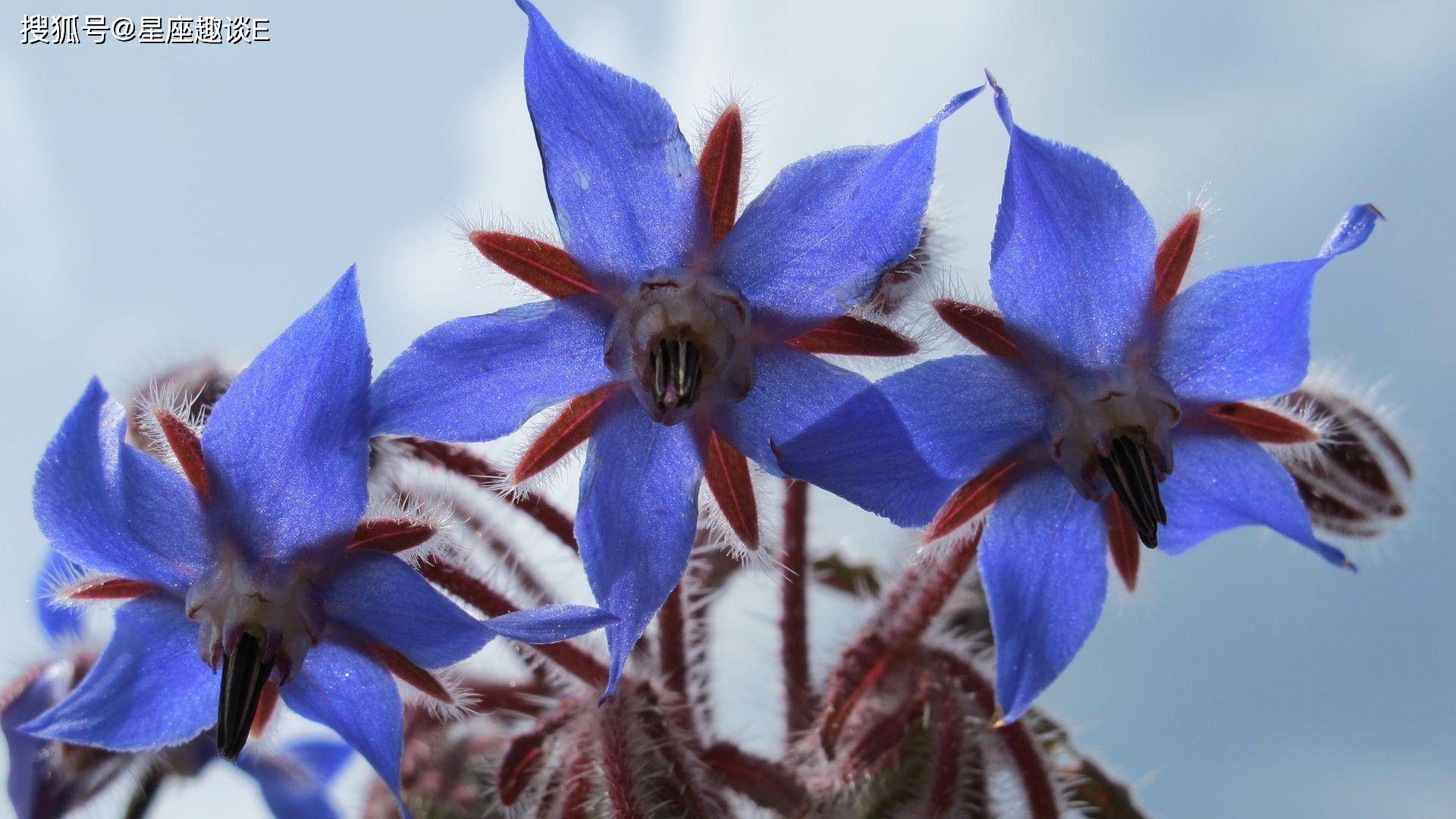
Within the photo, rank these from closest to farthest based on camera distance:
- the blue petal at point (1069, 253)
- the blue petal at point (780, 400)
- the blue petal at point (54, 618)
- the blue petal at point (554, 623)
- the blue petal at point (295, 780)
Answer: the blue petal at point (554, 623), the blue petal at point (1069, 253), the blue petal at point (780, 400), the blue petal at point (54, 618), the blue petal at point (295, 780)

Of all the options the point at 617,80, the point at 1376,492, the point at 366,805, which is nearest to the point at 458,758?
the point at 366,805

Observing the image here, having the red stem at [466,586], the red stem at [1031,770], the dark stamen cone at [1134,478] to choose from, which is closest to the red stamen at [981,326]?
the dark stamen cone at [1134,478]

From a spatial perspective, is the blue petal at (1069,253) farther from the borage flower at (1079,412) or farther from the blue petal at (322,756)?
the blue petal at (322,756)

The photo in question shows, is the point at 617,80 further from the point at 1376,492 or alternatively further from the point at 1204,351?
the point at 1376,492

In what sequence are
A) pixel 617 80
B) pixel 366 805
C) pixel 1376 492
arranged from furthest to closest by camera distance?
pixel 366 805 < pixel 1376 492 < pixel 617 80

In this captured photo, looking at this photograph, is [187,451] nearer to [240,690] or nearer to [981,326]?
[240,690]

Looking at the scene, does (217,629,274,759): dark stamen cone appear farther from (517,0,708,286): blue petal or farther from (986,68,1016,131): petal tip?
(986,68,1016,131): petal tip
